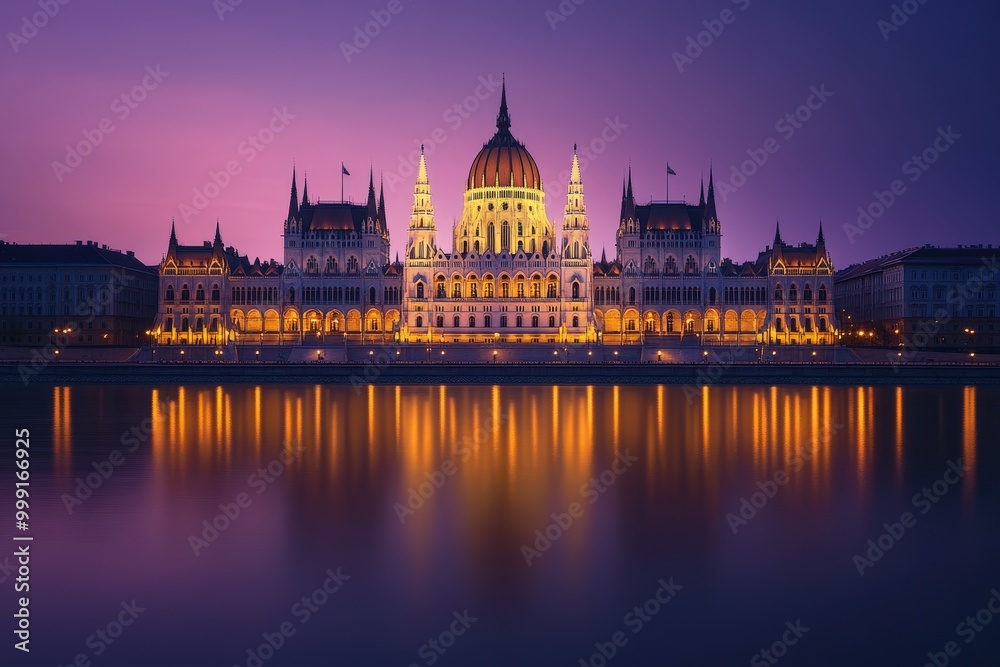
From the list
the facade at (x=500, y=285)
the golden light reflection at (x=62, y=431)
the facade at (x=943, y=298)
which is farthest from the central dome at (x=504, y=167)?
the golden light reflection at (x=62, y=431)

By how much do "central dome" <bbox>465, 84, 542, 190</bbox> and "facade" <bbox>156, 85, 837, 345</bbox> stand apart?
0.33 metres

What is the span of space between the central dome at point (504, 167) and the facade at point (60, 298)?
3973cm

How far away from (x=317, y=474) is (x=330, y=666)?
49.2ft

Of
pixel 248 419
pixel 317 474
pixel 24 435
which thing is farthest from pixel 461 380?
pixel 317 474

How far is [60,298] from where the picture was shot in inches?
4277

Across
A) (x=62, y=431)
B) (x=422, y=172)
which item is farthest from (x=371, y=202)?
(x=62, y=431)

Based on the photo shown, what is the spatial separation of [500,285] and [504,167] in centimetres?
1722

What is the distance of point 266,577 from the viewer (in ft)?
58.0

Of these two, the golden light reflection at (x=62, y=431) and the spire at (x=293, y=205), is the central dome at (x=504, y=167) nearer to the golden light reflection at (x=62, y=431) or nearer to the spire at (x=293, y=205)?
the spire at (x=293, y=205)

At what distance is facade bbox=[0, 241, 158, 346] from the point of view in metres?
107

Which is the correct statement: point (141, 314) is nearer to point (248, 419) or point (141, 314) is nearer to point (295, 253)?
point (295, 253)

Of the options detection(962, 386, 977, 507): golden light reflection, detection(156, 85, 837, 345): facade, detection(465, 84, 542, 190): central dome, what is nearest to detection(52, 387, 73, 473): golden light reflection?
detection(962, 386, 977, 507): golden light reflection

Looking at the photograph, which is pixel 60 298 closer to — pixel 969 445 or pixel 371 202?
pixel 371 202

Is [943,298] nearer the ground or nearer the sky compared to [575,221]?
nearer the ground
